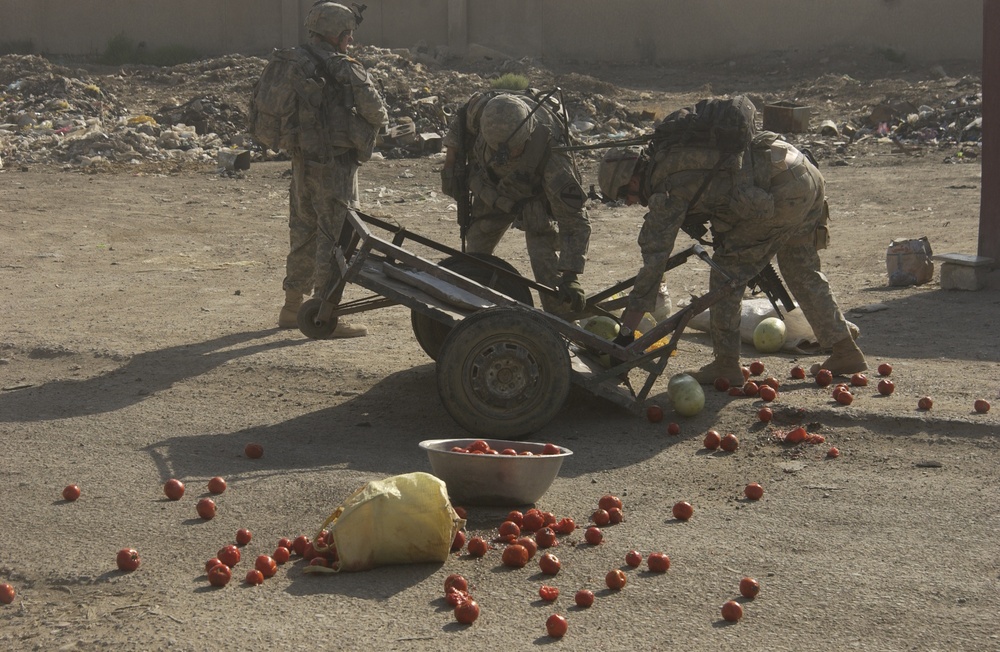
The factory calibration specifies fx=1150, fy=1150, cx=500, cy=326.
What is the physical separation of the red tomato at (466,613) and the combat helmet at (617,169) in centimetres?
311

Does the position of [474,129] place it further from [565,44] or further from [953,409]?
[565,44]

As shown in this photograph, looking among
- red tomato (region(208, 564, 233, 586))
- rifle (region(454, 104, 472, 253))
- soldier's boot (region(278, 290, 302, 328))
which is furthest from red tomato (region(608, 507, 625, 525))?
soldier's boot (region(278, 290, 302, 328))

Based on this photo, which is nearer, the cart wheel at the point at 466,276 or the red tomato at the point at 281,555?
the red tomato at the point at 281,555

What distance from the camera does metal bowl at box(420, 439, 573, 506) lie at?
5.11 metres

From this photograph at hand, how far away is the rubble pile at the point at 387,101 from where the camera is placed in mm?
18422

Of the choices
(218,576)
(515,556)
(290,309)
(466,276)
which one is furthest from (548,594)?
(290,309)

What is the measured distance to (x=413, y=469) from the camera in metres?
5.90

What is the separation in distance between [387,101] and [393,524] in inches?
655

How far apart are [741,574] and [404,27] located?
26508 millimetres

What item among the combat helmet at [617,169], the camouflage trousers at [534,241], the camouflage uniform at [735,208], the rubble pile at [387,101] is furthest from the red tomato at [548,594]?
the rubble pile at [387,101]

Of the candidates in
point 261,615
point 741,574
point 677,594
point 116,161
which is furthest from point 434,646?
point 116,161

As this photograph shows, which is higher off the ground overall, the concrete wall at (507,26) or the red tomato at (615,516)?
the concrete wall at (507,26)

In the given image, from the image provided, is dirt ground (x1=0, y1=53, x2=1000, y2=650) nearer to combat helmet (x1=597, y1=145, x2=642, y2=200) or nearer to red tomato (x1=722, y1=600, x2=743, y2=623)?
red tomato (x1=722, y1=600, x2=743, y2=623)

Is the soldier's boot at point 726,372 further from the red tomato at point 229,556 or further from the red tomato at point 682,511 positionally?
the red tomato at point 229,556
